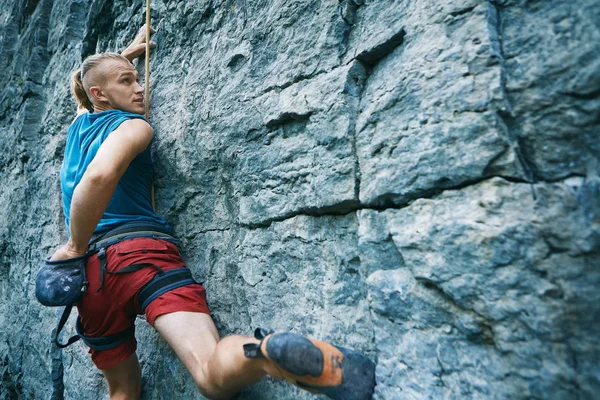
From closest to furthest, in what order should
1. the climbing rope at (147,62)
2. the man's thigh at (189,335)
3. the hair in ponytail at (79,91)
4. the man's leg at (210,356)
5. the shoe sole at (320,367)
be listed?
1. the shoe sole at (320,367)
2. the man's leg at (210,356)
3. the man's thigh at (189,335)
4. the climbing rope at (147,62)
5. the hair in ponytail at (79,91)

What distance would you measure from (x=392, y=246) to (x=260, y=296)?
0.63m

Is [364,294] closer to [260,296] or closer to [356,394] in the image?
[356,394]

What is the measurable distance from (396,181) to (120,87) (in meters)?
1.61

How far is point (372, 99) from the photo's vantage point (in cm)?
115

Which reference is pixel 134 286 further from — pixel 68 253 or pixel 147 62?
pixel 147 62

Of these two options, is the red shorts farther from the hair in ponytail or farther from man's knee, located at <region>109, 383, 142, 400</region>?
the hair in ponytail

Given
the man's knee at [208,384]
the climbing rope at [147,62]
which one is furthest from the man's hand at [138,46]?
the man's knee at [208,384]

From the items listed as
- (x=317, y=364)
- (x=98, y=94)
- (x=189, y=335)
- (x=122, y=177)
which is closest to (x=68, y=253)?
(x=122, y=177)

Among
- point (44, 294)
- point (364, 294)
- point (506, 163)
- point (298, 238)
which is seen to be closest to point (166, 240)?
point (44, 294)

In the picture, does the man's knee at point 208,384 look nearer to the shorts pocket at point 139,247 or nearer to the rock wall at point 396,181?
the rock wall at point 396,181

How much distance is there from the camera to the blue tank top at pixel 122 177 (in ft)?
5.41

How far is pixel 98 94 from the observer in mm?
1910

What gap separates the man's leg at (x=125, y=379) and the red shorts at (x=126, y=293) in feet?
0.35

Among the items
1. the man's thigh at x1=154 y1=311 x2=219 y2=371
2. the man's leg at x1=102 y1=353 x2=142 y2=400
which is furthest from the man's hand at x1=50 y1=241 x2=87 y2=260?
the man's leg at x1=102 y1=353 x2=142 y2=400
